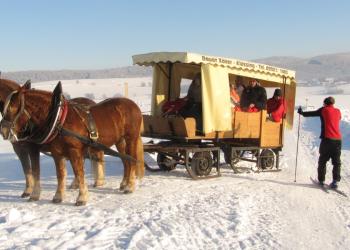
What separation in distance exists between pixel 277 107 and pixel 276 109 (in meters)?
0.06

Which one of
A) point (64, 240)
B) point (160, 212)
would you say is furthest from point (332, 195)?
point (64, 240)

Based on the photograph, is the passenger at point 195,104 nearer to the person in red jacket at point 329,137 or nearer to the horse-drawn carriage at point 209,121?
the horse-drawn carriage at point 209,121

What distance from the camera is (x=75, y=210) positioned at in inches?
271

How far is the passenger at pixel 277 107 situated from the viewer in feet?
36.9

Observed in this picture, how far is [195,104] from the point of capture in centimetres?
1027

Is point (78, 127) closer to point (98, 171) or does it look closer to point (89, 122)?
point (89, 122)

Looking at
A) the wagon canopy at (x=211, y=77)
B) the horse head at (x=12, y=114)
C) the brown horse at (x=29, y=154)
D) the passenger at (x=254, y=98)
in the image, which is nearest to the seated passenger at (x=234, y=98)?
the passenger at (x=254, y=98)

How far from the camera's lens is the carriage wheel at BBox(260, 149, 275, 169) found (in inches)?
440

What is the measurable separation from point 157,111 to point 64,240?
236 inches

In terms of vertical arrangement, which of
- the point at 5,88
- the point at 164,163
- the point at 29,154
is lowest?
the point at 164,163

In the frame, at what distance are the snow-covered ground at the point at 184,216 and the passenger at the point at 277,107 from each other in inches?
69.9

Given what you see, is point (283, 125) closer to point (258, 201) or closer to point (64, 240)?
point (258, 201)

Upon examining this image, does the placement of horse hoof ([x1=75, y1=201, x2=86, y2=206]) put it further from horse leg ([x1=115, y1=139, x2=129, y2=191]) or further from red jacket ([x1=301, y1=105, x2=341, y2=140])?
red jacket ([x1=301, y1=105, x2=341, y2=140])

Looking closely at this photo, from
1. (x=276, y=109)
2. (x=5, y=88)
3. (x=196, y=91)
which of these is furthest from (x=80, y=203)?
(x=276, y=109)
